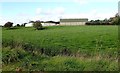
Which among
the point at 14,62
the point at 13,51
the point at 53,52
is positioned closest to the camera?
the point at 14,62

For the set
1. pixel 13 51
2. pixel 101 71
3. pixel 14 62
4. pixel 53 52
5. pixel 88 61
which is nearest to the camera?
pixel 101 71

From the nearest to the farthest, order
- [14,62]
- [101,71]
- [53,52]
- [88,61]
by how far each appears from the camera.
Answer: [101,71]
[88,61]
[14,62]
[53,52]

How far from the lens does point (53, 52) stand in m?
16.9

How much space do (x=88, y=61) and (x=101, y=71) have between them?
3.71ft

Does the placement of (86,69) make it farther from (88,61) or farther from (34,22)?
(34,22)

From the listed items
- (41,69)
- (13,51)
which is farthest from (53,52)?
(41,69)

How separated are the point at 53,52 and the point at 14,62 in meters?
3.92

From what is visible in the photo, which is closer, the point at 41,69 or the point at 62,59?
the point at 41,69

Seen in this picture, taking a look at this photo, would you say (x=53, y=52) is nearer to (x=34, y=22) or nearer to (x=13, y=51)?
(x=13, y=51)

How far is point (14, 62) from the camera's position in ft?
43.9

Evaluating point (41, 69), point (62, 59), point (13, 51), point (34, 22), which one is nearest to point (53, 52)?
point (13, 51)

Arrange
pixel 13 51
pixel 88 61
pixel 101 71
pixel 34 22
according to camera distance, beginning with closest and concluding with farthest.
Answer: pixel 101 71 < pixel 88 61 < pixel 13 51 < pixel 34 22

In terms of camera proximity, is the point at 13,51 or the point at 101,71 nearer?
the point at 101,71

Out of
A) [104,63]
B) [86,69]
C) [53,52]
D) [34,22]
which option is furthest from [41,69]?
[34,22]
